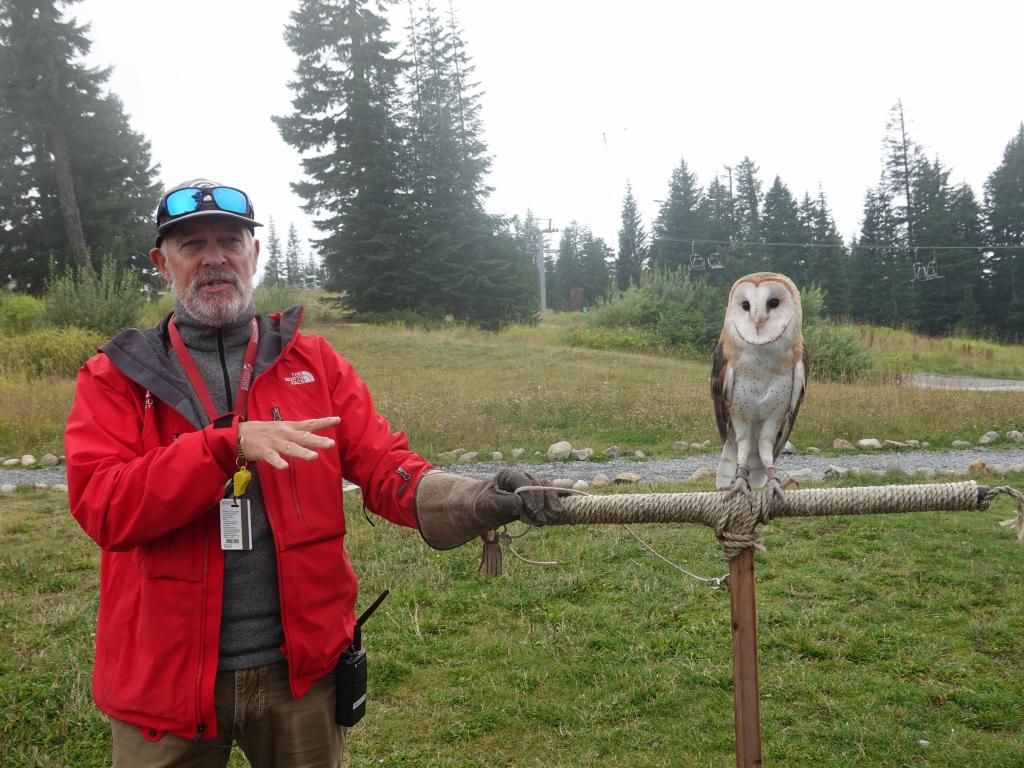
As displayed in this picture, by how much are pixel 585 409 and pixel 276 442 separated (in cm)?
1078

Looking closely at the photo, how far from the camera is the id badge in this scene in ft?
5.96

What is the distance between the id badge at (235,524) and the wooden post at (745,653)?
1.27 meters

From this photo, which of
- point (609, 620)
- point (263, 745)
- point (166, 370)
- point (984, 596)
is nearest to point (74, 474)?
point (166, 370)

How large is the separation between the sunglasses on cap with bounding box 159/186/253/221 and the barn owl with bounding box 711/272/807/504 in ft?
5.53

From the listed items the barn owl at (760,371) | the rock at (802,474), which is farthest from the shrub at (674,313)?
the barn owl at (760,371)

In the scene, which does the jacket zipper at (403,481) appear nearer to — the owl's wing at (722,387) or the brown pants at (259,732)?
the brown pants at (259,732)

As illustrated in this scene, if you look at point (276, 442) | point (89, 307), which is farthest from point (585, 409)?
point (89, 307)

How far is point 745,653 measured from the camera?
77.1 inches

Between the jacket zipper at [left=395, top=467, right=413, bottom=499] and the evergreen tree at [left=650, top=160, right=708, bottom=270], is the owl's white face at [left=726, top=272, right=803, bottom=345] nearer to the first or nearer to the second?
the jacket zipper at [left=395, top=467, right=413, bottom=499]

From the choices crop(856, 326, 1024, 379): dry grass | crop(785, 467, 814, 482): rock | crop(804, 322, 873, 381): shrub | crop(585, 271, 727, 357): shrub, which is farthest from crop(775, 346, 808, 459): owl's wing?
crop(856, 326, 1024, 379): dry grass

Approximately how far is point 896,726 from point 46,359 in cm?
1653

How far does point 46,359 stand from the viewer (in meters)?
15.1

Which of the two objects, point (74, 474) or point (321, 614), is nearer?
point (74, 474)

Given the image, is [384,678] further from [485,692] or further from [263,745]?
[263,745]
